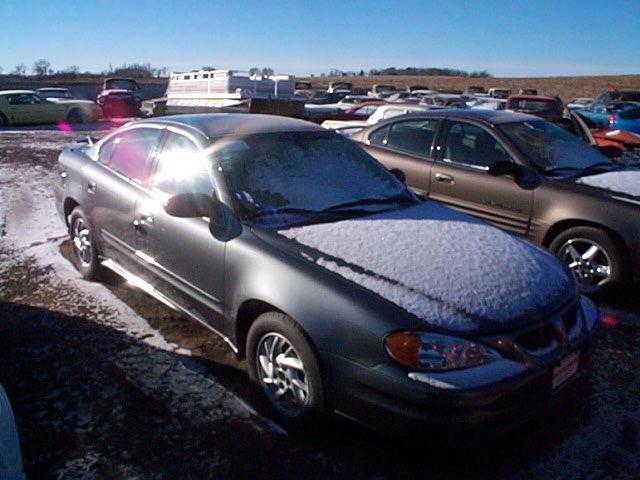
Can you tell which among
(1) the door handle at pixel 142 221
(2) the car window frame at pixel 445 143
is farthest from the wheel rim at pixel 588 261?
(1) the door handle at pixel 142 221

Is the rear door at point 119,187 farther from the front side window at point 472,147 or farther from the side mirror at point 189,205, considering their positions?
the front side window at point 472,147

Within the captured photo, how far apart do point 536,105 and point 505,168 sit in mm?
9971

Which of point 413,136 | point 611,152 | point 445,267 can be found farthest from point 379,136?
point 445,267

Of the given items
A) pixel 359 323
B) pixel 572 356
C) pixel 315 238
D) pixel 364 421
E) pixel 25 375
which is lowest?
pixel 25 375

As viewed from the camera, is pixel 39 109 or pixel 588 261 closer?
pixel 588 261

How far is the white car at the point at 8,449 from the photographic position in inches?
68.1

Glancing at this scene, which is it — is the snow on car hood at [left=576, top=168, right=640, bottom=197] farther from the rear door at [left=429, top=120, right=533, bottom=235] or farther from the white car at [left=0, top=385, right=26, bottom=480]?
the white car at [left=0, top=385, right=26, bottom=480]

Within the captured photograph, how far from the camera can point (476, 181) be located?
17.2ft

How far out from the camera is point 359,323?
2.39 metres

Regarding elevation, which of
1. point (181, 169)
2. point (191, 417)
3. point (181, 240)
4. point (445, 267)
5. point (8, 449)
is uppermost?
point (181, 169)

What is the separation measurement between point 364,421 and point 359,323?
0.44 m

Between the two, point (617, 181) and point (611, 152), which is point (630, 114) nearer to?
point (611, 152)

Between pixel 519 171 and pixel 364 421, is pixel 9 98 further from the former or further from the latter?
pixel 364 421

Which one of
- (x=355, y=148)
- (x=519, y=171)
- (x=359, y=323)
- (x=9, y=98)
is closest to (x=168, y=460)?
(x=359, y=323)
